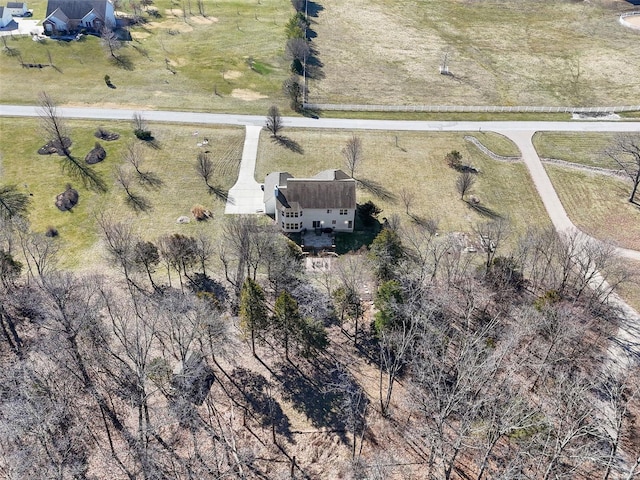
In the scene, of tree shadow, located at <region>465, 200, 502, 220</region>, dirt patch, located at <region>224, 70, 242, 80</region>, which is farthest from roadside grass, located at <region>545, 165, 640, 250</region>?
dirt patch, located at <region>224, 70, 242, 80</region>

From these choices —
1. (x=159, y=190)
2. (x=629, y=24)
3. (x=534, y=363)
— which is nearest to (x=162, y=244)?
(x=159, y=190)

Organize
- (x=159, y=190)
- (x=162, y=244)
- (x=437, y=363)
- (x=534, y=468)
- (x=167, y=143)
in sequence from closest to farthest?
(x=534, y=468) < (x=437, y=363) < (x=162, y=244) < (x=159, y=190) < (x=167, y=143)

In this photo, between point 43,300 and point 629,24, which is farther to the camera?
point 629,24

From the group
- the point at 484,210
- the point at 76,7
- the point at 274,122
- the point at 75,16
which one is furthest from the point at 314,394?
the point at 76,7

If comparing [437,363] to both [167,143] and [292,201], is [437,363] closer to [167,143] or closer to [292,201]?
[292,201]

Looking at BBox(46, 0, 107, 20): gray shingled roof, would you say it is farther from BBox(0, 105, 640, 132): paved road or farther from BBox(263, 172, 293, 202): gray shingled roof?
BBox(263, 172, 293, 202): gray shingled roof
